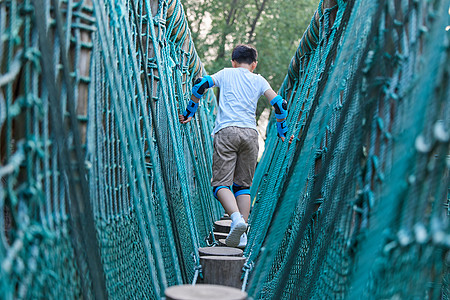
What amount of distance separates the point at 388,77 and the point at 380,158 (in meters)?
0.22

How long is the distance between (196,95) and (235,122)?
0.31 metres

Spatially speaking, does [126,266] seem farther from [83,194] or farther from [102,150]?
[83,194]

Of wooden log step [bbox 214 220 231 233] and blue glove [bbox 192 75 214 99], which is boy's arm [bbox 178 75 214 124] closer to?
blue glove [bbox 192 75 214 99]

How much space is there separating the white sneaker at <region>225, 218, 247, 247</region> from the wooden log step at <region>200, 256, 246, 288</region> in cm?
57

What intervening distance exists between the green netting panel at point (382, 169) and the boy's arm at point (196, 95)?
1285 millimetres

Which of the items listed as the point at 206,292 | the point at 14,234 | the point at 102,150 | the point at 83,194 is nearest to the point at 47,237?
the point at 14,234

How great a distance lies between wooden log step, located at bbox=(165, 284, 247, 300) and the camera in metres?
1.47

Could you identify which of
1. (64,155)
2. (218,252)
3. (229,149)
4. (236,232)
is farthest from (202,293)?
(229,149)

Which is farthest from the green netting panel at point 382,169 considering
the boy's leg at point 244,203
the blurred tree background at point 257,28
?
the blurred tree background at point 257,28

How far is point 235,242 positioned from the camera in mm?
3324

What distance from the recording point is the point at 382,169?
4.58 feet

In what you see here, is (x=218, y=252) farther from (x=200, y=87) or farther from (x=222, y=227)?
(x=222, y=227)

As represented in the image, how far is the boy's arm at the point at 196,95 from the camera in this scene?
3.54 meters

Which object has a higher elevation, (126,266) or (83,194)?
(83,194)
